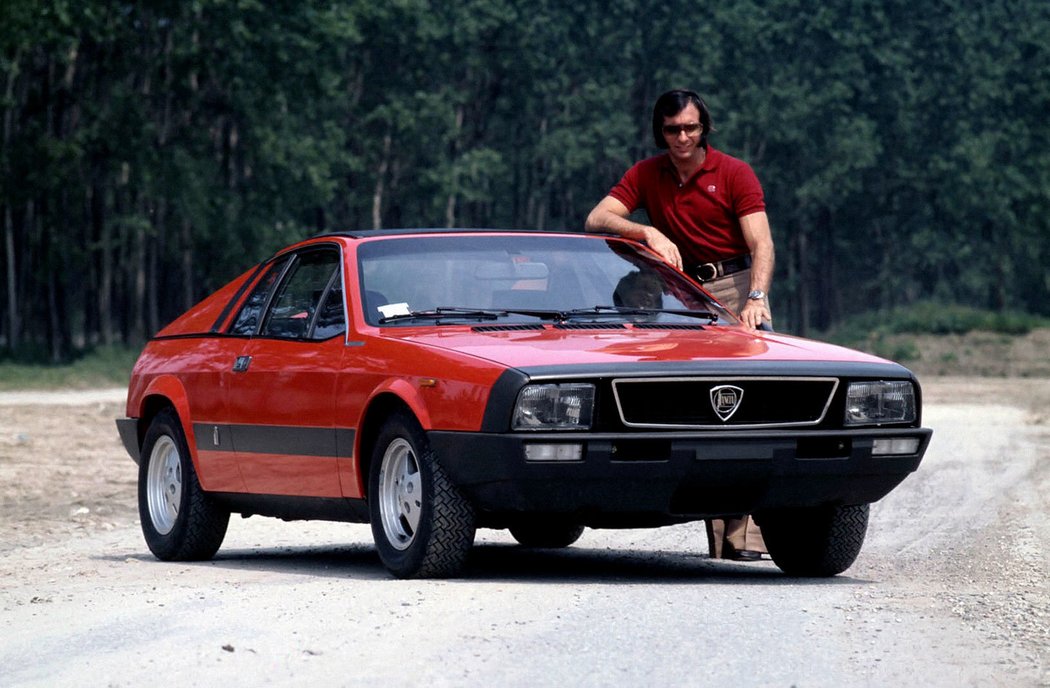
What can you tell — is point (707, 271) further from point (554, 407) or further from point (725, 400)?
point (554, 407)

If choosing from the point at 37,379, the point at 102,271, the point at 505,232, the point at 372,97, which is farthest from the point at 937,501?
the point at 372,97

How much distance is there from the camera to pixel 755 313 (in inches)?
347

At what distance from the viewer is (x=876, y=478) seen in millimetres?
7637

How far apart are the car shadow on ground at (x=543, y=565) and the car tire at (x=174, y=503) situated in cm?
9

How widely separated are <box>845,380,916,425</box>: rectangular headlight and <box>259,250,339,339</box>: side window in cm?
240

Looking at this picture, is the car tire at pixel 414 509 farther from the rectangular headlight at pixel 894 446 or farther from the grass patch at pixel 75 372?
the grass patch at pixel 75 372

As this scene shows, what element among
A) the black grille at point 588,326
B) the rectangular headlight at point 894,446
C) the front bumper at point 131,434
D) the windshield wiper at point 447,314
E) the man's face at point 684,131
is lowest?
the front bumper at point 131,434

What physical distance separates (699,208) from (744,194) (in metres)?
0.23

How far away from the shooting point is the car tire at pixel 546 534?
877 centimetres

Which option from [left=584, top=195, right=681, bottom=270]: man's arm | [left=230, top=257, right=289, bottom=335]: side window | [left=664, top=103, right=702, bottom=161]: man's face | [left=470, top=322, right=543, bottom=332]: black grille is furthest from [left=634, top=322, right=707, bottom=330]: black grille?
[left=230, top=257, right=289, bottom=335]: side window

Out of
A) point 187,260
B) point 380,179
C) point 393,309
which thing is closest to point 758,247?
point 393,309

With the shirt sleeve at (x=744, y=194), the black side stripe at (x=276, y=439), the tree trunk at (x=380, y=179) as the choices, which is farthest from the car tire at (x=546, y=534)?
the tree trunk at (x=380, y=179)

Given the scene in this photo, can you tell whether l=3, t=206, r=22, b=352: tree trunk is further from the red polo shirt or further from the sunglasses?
the sunglasses

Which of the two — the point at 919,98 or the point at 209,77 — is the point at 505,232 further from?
the point at 919,98
